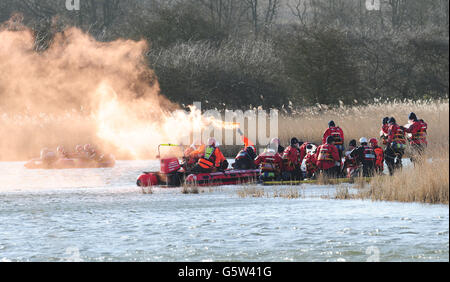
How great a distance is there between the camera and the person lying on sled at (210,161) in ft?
80.2

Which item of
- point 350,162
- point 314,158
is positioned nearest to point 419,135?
point 350,162

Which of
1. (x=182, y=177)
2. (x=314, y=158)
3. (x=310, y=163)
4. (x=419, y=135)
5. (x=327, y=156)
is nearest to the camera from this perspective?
(x=419, y=135)

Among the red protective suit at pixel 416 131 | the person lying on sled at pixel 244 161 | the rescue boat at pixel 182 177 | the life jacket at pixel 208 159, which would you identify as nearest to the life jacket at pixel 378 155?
the red protective suit at pixel 416 131

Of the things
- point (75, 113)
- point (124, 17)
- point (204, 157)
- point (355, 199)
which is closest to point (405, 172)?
point (355, 199)

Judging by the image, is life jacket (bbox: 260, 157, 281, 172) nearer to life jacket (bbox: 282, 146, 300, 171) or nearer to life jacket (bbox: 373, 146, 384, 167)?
life jacket (bbox: 282, 146, 300, 171)

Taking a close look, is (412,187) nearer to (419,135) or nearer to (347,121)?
(419,135)

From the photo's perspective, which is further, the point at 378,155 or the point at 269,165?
the point at 378,155

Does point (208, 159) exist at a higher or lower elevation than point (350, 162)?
higher

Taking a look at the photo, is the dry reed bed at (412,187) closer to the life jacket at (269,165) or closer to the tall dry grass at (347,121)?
the life jacket at (269,165)

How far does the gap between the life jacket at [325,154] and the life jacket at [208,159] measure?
3.14 meters

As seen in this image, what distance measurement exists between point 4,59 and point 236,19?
2894cm

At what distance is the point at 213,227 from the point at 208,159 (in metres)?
8.64

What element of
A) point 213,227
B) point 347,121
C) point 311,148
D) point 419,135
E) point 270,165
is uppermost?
point 347,121

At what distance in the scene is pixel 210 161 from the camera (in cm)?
2461
